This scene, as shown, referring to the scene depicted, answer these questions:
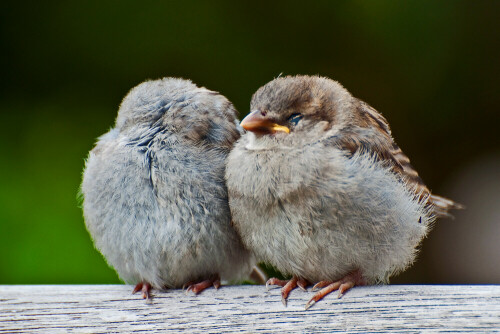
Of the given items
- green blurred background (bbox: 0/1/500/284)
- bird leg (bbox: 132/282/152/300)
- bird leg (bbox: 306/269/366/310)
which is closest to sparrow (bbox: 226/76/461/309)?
bird leg (bbox: 306/269/366/310)

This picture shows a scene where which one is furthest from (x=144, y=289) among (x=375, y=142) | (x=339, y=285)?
(x=375, y=142)

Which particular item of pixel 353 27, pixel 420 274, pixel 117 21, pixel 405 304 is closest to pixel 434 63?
pixel 353 27

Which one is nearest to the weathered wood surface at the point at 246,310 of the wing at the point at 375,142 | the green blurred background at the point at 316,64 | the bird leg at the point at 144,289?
the bird leg at the point at 144,289

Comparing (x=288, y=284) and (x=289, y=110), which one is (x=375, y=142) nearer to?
(x=289, y=110)

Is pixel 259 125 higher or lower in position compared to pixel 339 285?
higher

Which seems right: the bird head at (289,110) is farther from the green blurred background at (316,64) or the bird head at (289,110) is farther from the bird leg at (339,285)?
the green blurred background at (316,64)
